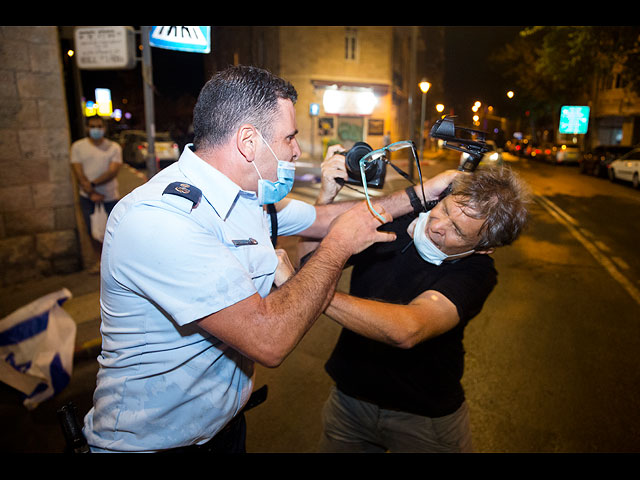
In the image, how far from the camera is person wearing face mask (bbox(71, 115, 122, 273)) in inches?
243

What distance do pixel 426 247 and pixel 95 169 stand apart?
220 inches

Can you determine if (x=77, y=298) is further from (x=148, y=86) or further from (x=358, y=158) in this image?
(x=358, y=158)

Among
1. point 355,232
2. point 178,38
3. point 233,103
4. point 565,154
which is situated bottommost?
point 565,154

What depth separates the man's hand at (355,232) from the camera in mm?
1618

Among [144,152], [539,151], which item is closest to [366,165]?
[144,152]

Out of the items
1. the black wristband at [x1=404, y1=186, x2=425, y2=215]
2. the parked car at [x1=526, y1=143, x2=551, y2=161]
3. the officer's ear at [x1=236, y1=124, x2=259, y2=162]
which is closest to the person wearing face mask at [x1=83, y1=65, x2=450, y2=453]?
the officer's ear at [x1=236, y1=124, x2=259, y2=162]

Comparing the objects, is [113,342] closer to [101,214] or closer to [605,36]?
[101,214]

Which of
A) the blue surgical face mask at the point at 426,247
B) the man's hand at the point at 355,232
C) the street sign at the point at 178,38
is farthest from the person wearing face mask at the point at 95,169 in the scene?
the man's hand at the point at 355,232

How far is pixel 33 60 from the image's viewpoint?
219 inches

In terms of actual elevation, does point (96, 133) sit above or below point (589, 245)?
above

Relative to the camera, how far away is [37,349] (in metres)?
3.50

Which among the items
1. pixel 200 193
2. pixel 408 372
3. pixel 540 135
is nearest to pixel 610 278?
pixel 408 372

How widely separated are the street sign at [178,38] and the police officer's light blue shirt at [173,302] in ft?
17.0
